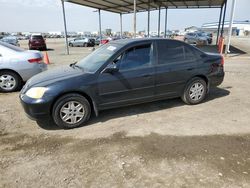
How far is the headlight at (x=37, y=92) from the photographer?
382 cm

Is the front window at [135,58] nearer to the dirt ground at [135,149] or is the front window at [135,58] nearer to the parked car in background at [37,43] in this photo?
the dirt ground at [135,149]

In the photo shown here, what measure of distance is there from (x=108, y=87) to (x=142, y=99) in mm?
849

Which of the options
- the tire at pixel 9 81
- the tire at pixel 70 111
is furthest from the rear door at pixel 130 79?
the tire at pixel 9 81

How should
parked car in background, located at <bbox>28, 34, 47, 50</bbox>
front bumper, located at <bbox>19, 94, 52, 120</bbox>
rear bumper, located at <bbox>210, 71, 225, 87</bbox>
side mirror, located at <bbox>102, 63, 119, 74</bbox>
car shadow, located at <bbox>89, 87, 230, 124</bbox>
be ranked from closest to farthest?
front bumper, located at <bbox>19, 94, 52, 120</bbox> → side mirror, located at <bbox>102, 63, 119, 74</bbox> → car shadow, located at <bbox>89, 87, 230, 124</bbox> → rear bumper, located at <bbox>210, 71, 225, 87</bbox> → parked car in background, located at <bbox>28, 34, 47, 50</bbox>

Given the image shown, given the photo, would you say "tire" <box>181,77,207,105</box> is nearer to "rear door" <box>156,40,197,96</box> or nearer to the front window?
"rear door" <box>156,40,197,96</box>

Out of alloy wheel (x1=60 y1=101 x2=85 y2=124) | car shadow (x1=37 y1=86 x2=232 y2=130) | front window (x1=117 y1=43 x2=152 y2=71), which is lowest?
car shadow (x1=37 y1=86 x2=232 y2=130)

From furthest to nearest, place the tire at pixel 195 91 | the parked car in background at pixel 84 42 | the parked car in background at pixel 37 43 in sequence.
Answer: the parked car in background at pixel 84 42 → the parked car in background at pixel 37 43 → the tire at pixel 195 91

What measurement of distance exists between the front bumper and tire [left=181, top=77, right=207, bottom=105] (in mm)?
3031

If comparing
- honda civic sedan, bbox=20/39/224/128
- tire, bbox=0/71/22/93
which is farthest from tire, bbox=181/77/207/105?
tire, bbox=0/71/22/93

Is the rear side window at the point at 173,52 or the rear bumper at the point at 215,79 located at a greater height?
the rear side window at the point at 173,52

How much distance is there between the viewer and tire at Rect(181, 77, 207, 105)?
16.6 feet

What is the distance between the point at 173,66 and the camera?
4746 mm

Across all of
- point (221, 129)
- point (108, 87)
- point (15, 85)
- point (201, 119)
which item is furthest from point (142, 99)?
point (15, 85)

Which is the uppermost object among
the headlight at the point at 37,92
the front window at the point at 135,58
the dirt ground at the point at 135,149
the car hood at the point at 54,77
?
the front window at the point at 135,58
